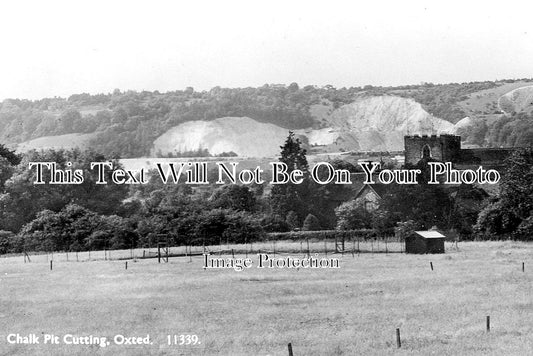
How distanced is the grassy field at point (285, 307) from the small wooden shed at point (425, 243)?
7.85 meters

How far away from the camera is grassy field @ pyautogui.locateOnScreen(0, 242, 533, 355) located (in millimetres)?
29422

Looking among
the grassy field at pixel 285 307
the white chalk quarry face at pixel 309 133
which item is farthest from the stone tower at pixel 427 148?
the grassy field at pixel 285 307

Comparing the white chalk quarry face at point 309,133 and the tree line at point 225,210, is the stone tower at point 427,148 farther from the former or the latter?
the white chalk quarry face at point 309,133

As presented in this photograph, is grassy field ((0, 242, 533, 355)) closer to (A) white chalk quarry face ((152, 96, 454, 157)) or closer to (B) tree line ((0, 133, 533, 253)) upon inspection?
(B) tree line ((0, 133, 533, 253))

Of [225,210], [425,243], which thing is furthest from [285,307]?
[225,210]

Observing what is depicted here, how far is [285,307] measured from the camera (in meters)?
37.4

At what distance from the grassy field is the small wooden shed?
309 inches

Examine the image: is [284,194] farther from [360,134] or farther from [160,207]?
[360,134]

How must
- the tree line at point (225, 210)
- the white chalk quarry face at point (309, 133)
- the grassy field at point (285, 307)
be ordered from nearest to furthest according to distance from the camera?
the grassy field at point (285, 307), the tree line at point (225, 210), the white chalk quarry face at point (309, 133)

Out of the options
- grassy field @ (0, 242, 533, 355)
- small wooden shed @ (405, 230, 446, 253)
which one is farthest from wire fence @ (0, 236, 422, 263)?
grassy field @ (0, 242, 533, 355)

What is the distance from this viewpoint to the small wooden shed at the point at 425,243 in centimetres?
6250

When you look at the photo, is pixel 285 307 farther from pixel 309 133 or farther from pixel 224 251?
pixel 309 133

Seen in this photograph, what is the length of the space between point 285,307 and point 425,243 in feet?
91.0

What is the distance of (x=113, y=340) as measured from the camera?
31.0m
